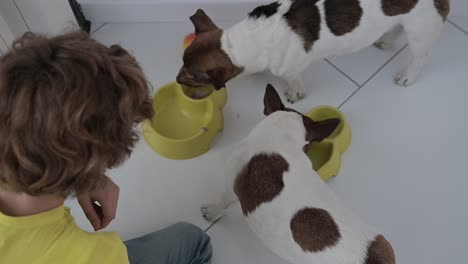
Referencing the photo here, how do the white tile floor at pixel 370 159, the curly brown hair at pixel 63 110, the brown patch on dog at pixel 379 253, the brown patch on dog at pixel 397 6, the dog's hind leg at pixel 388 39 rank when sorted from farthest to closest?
the dog's hind leg at pixel 388 39, the white tile floor at pixel 370 159, the brown patch on dog at pixel 397 6, the brown patch on dog at pixel 379 253, the curly brown hair at pixel 63 110

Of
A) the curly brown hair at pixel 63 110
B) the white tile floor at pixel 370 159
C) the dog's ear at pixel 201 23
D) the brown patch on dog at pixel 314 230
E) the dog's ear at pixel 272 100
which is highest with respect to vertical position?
the curly brown hair at pixel 63 110

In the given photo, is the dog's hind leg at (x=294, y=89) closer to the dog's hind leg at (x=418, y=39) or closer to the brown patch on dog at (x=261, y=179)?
the dog's hind leg at (x=418, y=39)

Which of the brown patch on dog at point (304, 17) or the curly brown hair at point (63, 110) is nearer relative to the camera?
the curly brown hair at point (63, 110)

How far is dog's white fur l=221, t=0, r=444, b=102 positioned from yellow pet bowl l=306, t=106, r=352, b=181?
7.4 inches

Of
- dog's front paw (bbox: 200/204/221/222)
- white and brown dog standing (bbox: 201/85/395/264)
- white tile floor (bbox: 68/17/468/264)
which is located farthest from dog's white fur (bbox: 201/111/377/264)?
white tile floor (bbox: 68/17/468/264)

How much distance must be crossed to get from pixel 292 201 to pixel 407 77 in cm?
86

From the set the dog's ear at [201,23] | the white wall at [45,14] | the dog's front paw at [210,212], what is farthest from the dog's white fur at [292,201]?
the white wall at [45,14]

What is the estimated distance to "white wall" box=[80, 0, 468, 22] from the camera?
182 cm

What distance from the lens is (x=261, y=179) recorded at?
1173 millimetres

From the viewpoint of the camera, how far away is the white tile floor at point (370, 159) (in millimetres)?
1504

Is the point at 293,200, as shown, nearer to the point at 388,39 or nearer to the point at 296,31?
the point at 296,31

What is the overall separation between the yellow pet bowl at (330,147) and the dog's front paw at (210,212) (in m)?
0.37

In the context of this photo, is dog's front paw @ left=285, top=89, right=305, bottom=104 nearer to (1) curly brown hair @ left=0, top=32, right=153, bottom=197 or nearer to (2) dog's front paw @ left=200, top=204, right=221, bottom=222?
(2) dog's front paw @ left=200, top=204, right=221, bottom=222

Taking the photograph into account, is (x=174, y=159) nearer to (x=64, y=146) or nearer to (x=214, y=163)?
(x=214, y=163)
